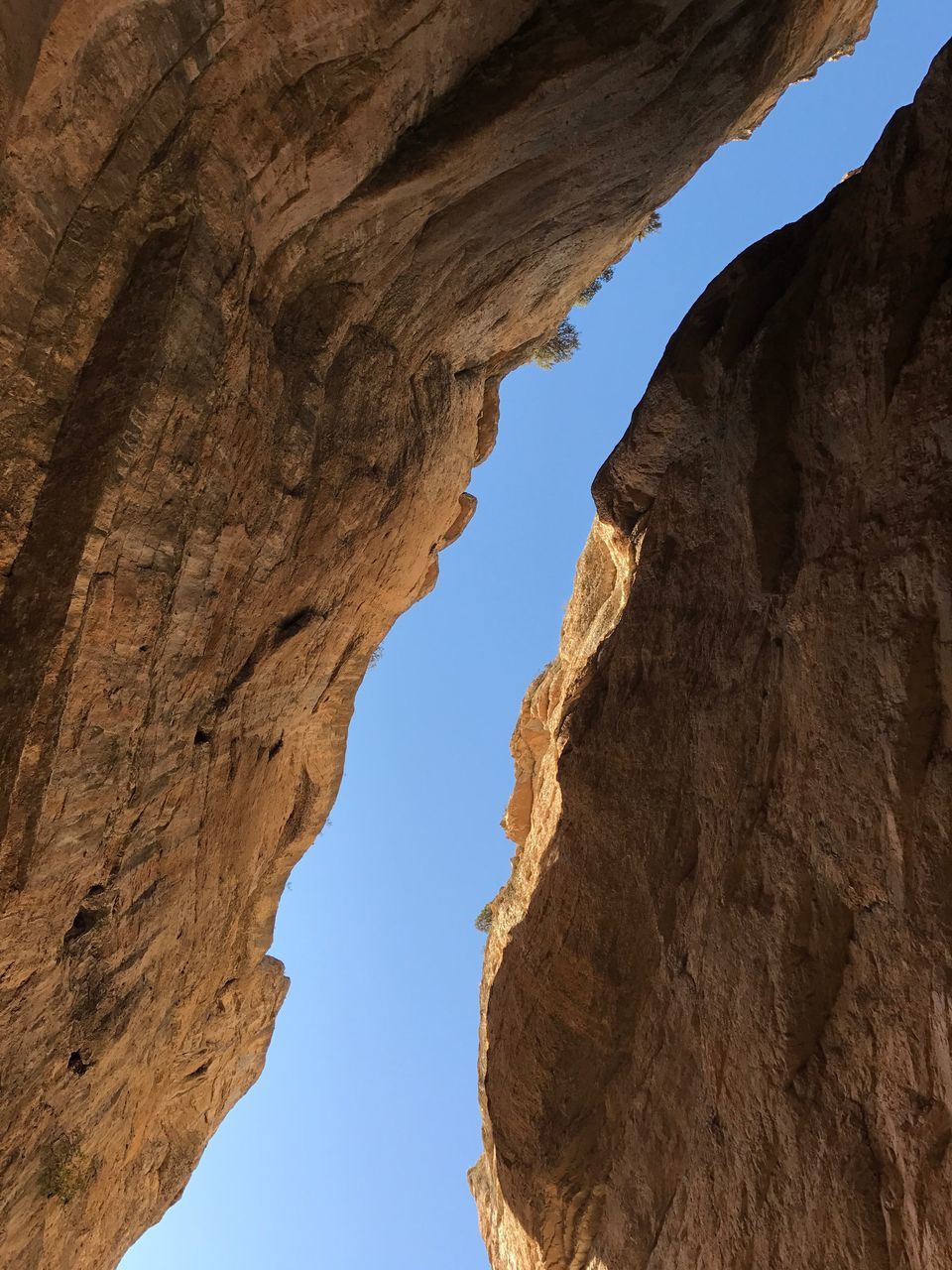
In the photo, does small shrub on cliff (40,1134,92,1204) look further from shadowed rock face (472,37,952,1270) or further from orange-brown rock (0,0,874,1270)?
shadowed rock face (472,37,952,1270)

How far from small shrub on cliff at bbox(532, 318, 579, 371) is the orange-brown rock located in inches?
159

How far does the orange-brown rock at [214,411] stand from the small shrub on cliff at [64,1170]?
5 centimetres

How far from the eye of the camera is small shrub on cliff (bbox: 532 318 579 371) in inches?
708

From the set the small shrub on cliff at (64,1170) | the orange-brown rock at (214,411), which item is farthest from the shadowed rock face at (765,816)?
the small shrub on cliff at (64,1170)

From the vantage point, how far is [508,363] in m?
16.1

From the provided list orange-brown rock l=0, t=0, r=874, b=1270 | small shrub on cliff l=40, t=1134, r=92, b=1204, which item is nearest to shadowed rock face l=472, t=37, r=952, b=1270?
orange-brown rock l=0, t=0, r=874, b=1270

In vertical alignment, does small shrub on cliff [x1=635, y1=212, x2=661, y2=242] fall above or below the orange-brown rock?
above

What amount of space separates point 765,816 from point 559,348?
1327 centimetres

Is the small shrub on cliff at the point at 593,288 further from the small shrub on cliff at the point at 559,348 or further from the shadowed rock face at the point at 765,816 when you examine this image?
the shadowed rock face at the point at 765,816

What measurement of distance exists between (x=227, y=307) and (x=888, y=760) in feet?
25.7

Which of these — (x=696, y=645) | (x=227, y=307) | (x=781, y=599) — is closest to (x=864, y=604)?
(x=781, y=599)

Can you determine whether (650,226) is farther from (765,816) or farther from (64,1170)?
(64,1170)

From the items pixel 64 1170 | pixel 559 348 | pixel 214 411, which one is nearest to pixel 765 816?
pixel 214 411

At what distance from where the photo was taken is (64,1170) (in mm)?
8750
